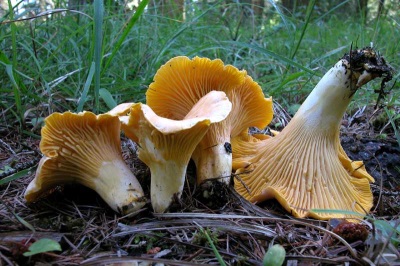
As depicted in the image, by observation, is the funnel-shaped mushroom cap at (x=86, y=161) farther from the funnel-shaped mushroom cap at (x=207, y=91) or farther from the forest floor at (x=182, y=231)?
the funnel-shaped mushroom cap at (x=207, y=91)

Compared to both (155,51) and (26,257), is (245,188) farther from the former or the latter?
(155,51)

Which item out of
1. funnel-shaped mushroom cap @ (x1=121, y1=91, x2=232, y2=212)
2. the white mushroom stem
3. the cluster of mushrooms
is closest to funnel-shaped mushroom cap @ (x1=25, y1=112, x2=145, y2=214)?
the cluster of mushrooms

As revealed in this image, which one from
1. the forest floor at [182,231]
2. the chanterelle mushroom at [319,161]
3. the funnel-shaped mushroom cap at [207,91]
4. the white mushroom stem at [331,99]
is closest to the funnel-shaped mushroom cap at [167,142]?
the forest floor at [182,231]

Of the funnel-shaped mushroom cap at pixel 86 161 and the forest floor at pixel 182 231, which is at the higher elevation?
the funnel-shaped mushroom cap at pixel 86 161

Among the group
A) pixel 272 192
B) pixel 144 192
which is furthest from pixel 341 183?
pixel 144 192

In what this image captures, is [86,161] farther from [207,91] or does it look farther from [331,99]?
[331,99]

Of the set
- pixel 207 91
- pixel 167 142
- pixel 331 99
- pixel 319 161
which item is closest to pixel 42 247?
pixel 167 142

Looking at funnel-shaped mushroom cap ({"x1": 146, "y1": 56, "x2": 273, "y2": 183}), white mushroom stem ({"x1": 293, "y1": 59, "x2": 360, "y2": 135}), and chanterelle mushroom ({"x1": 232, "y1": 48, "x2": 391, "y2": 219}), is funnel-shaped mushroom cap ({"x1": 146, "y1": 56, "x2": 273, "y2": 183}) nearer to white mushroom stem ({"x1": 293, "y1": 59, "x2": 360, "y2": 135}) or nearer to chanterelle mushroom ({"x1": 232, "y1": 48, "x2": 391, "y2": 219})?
chanterelle mushroom ({"x1": 232, "y1": 48, "x2": 391, "y2": 219})
